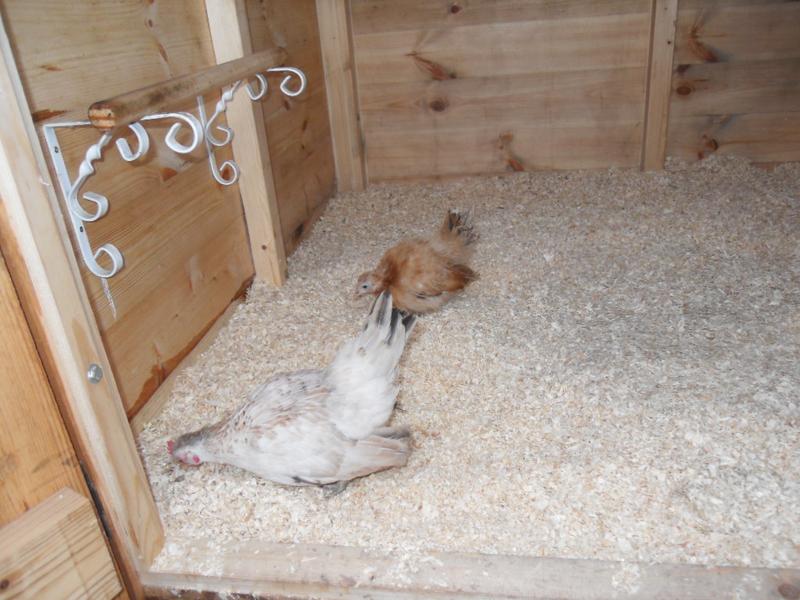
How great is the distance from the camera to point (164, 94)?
4.52 feet

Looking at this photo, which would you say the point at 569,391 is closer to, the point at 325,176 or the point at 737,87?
the point at 325,176

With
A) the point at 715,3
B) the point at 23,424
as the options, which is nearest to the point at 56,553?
the point at 23,424

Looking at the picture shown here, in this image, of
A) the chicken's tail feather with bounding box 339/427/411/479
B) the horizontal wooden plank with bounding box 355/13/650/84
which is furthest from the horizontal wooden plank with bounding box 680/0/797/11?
the chicken's tail feather with bounding box 339/427/411/479

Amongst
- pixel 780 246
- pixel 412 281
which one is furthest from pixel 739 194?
pixel 412 281

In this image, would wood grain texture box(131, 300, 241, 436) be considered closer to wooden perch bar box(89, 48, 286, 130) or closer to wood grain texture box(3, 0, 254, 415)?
wood grain texture box(3, 0, 254, 415)

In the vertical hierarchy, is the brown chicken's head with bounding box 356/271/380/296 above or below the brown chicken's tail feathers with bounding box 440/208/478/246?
below

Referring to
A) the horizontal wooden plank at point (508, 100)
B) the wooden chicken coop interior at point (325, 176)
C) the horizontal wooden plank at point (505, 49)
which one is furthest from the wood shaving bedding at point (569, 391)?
the horizontal wooden plank at point (505, 49)

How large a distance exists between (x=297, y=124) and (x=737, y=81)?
2107 mm

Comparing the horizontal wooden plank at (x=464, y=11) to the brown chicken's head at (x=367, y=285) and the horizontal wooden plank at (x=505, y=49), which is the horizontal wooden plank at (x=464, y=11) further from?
the brown chicken's head at (x=367, y=285)

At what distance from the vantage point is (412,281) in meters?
2.19

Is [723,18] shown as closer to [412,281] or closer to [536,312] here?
[536,312]

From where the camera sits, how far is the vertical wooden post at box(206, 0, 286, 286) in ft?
6.71

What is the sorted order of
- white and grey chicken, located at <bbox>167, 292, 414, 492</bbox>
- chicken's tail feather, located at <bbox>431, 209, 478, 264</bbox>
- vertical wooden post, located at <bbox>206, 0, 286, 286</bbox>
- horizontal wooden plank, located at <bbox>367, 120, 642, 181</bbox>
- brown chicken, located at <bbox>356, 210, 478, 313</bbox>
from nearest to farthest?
white and grey chicken, located at <bbox>167, 292, 414, 492</bbox> < vertical wooden post, located at <bbox>206, 0, 286, 286</bbox> < brown chicken, located at <bbox>356, 210, 478, 313</bbox> < chicken's tail feather, located at <bbox>431, 209, 478, 264</bbox> < horizontal wooden plank, located at <bbox>367, 120, 642, 181</bbox>

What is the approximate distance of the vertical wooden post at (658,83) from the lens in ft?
9.66
